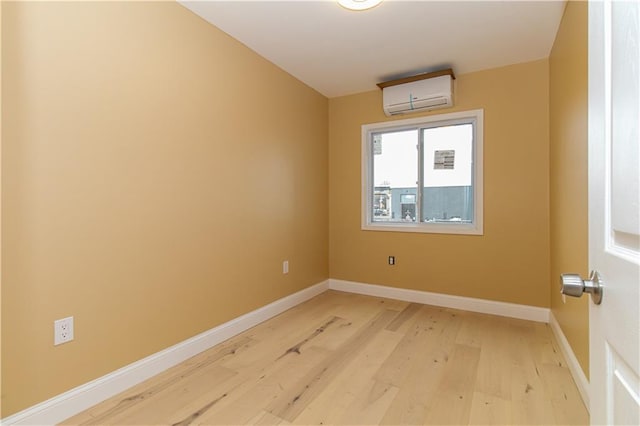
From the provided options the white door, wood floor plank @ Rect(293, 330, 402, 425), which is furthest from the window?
the white door

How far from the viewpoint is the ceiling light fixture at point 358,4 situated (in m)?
1.96

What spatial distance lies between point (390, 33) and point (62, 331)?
2.80 meters

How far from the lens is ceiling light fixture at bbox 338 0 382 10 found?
1961 millimetres

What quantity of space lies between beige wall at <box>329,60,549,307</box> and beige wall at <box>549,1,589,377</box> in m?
0.20

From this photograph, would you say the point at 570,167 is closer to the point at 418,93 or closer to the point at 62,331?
the point at 418,93

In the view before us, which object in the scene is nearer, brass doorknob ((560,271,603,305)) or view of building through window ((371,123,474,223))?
brass doorknob ((560,271,603,305))

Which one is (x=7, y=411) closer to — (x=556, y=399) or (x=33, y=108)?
(x=33, y=108)

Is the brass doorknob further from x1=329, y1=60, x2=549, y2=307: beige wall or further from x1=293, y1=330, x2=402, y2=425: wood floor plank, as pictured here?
x1=329, y1=60, x2=549, y2=307: beige wall

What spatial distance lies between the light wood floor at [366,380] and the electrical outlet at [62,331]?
39 centimetres

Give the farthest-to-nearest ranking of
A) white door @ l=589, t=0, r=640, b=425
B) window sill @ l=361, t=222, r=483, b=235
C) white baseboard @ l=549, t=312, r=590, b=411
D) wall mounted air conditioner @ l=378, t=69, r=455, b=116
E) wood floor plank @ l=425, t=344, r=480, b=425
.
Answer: window sill @ l=361, t=222, r=483, b=235 → wall mounted air conditioner @ l=378, t=69, r=455, b=116 → white baseboard @ l=549, t=312, r=590, b=411 → wood floor plank @ l=425, t=344, r=480, b=425 → white door @ l=589, t=0, r=640, b=425

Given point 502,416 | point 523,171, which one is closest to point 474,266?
point 523,171

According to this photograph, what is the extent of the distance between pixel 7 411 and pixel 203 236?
1.23 metres

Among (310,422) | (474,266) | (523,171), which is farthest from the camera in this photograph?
(474,266)

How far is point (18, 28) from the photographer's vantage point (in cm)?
134
